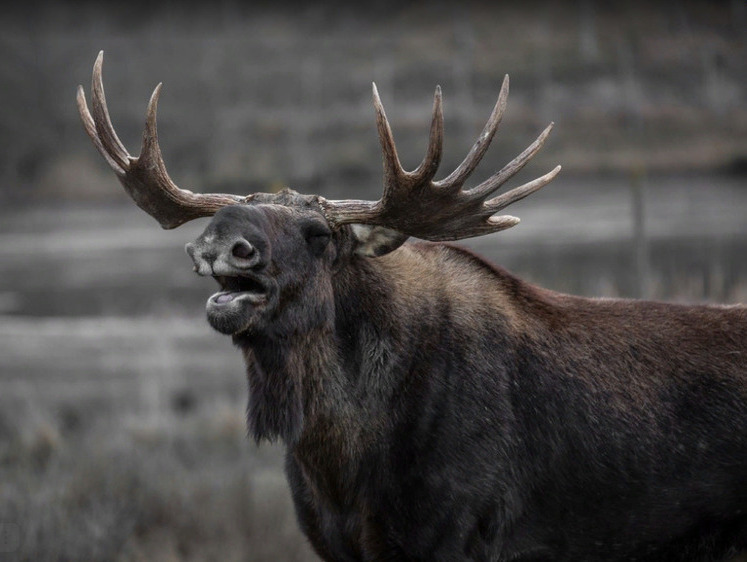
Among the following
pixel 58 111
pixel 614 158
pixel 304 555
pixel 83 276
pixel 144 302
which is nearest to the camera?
pixel 304 555

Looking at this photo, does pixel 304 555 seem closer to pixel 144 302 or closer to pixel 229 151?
pixel 144 302

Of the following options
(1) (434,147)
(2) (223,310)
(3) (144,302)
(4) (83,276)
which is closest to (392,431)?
(2) (223,310)

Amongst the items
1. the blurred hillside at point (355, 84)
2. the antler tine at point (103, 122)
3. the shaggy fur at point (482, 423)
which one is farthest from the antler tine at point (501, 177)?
the blurred hillside at point (355, 84)

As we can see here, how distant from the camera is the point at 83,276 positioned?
17.0m

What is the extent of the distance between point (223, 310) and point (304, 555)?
351 centimetres

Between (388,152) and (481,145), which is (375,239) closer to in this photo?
(388,152)

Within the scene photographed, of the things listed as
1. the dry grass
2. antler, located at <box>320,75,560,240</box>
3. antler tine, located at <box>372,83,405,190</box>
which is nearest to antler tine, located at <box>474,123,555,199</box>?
antler, located at <box>320,75,560,240</box>

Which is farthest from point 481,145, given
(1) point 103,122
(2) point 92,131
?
(2) point 92,131

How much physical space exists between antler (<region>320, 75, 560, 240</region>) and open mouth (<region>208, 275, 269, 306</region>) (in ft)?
1.63

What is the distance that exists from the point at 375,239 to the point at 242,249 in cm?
78

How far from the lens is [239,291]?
4.46 m

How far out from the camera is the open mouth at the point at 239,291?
14.3 ft

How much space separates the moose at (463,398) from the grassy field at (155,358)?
2.93m

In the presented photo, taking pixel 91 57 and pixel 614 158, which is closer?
pixel 614 158
